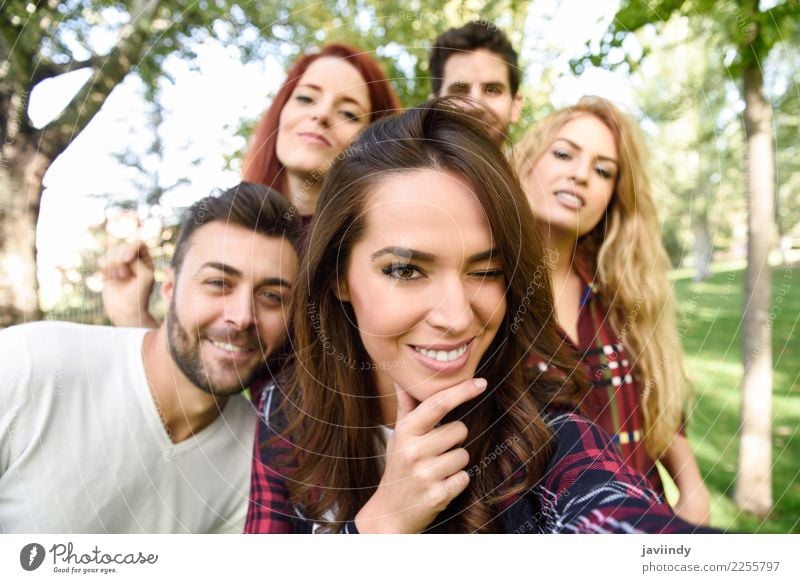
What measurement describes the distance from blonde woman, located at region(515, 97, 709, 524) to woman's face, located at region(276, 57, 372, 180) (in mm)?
231

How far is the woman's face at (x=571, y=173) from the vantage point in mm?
828

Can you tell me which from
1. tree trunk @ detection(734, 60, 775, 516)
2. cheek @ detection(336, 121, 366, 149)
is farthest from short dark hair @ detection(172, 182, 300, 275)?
tree trunk @ detection(734, 60, 775, 516)

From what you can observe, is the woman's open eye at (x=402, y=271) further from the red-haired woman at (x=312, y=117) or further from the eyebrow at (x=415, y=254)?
the red-haired woman at (x=312, y=117)

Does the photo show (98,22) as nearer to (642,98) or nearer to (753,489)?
(642,98)

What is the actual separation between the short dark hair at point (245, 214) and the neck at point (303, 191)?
1 centimetres

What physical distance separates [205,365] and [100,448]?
0.65 feet

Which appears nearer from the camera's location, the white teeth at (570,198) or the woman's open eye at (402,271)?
the woman's open eye at (402,271)

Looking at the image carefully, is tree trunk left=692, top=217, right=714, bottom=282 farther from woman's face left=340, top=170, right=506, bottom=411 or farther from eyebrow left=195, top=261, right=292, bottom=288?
eyebrow left=195, top=261, right=292, bottom=288

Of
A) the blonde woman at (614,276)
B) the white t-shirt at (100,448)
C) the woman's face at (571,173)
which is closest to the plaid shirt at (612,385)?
the blonde woman at (614,276)

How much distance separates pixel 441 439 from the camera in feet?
2.43

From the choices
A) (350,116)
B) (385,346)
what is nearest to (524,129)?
(350,116)

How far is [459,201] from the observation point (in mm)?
701

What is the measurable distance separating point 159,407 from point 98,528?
0.60 ft

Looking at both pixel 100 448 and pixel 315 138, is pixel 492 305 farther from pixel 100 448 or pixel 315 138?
pixel 100 448
